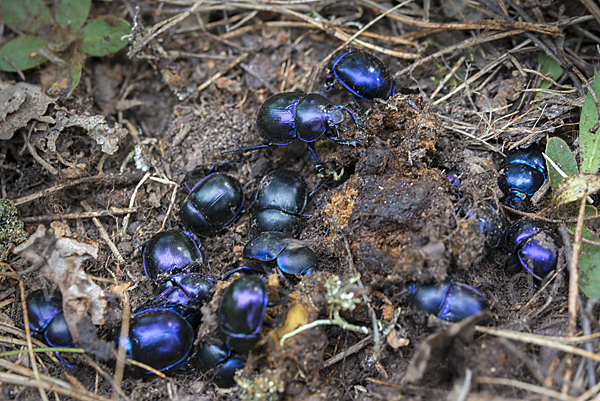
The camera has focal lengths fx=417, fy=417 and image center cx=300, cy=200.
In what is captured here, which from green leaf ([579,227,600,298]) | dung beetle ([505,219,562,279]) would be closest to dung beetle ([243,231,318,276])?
dung beetle ([505,219,562,279])

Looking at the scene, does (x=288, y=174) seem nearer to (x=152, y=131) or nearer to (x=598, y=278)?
(x=152, y=131)

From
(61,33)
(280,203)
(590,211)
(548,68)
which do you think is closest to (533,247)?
(590,211)

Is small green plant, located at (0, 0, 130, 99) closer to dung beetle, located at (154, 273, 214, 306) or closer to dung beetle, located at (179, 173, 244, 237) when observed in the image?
dung beetle, located at (179, 173, 244, 237)

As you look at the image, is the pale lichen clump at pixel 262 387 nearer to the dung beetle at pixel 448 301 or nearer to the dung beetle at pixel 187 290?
the dung beetle at pixel 187 290

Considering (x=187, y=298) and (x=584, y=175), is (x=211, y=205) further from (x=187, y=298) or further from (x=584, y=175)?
(x=584, y=175)

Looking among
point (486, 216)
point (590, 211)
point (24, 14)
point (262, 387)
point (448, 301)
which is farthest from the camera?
point (24, 14)
